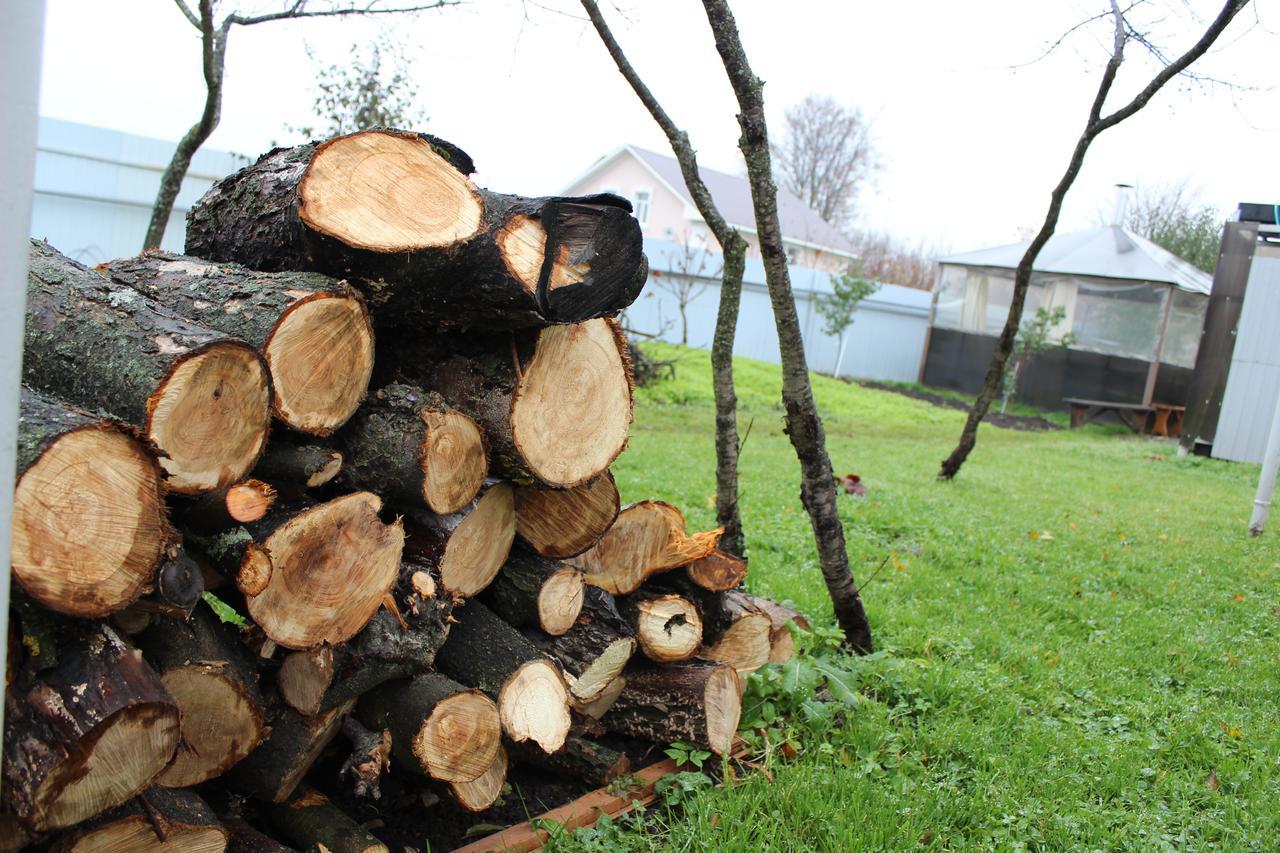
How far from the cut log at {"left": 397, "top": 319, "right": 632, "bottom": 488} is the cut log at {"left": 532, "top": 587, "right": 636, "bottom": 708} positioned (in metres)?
0.47

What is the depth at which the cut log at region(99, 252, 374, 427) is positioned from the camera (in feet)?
7.32

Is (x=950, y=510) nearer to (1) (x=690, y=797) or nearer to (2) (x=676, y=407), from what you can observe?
(1) (x=690, y=797)

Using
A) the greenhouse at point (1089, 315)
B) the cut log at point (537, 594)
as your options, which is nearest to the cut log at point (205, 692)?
the cut log at point (537, 594)

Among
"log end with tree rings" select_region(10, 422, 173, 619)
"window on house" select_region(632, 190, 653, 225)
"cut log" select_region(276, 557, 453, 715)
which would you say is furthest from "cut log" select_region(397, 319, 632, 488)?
"window on house" select_region(632, 190, 653, 225)

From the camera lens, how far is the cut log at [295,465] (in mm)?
2307

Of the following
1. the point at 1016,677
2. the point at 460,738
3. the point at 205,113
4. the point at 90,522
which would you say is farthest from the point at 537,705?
the point at 205,113

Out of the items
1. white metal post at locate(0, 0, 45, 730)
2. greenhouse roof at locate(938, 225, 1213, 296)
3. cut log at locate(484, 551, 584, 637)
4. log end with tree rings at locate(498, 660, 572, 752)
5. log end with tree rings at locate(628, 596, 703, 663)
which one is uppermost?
greenhouse roof at locate(938, 225, 1213, 296)

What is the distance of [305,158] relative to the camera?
9.55 ft

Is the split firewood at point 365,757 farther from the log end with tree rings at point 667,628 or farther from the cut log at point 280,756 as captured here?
the log end with tree rings at point 667,628

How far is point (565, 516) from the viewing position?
2.96 meters

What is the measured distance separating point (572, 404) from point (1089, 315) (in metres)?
21.0

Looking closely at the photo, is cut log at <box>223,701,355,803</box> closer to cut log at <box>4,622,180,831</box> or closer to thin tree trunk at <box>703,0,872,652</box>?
cut log at <box>4,622,180,831</box>

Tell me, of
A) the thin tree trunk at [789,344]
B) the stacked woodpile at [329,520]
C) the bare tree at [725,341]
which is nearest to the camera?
the stacked woodpile at [329,520]

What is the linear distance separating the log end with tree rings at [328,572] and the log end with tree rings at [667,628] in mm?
968
